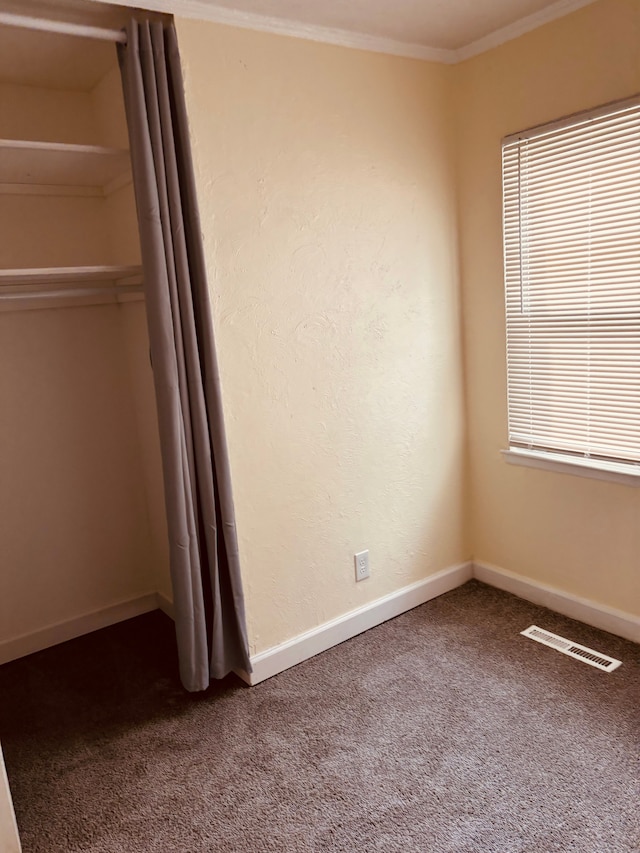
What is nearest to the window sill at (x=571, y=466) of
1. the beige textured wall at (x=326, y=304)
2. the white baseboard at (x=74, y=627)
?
the beige textured wall at (x=326, y=304)

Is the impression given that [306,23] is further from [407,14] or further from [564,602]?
[564,602]

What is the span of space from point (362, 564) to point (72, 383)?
1.53 m

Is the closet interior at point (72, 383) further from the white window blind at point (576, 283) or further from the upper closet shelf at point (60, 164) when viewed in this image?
the white window blind at point (576, 283)

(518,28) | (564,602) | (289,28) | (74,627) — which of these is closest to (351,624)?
(564,602)

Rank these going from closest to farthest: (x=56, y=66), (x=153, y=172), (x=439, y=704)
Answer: (x=153, y=172) → (x=439, y=704) → (x=56, y=66)

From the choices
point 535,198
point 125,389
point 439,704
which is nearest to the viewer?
point 439,704

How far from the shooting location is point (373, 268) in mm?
2637

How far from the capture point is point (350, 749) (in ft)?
6.76

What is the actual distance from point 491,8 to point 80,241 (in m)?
1.89

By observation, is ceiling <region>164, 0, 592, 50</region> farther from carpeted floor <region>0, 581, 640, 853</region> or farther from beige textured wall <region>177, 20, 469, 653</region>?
carpeted floor <region>0, 581, 640, 853</region>

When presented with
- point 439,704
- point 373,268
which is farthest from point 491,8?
point 439,704

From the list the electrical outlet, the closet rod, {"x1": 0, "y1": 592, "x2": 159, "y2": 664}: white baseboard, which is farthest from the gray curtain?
{"x1": 0, "y1": 592, "x2": 159, "y2": 664}: white baseboard

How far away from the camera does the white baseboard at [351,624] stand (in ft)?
8.16

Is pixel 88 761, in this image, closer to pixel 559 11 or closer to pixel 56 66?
pixel 56 66
